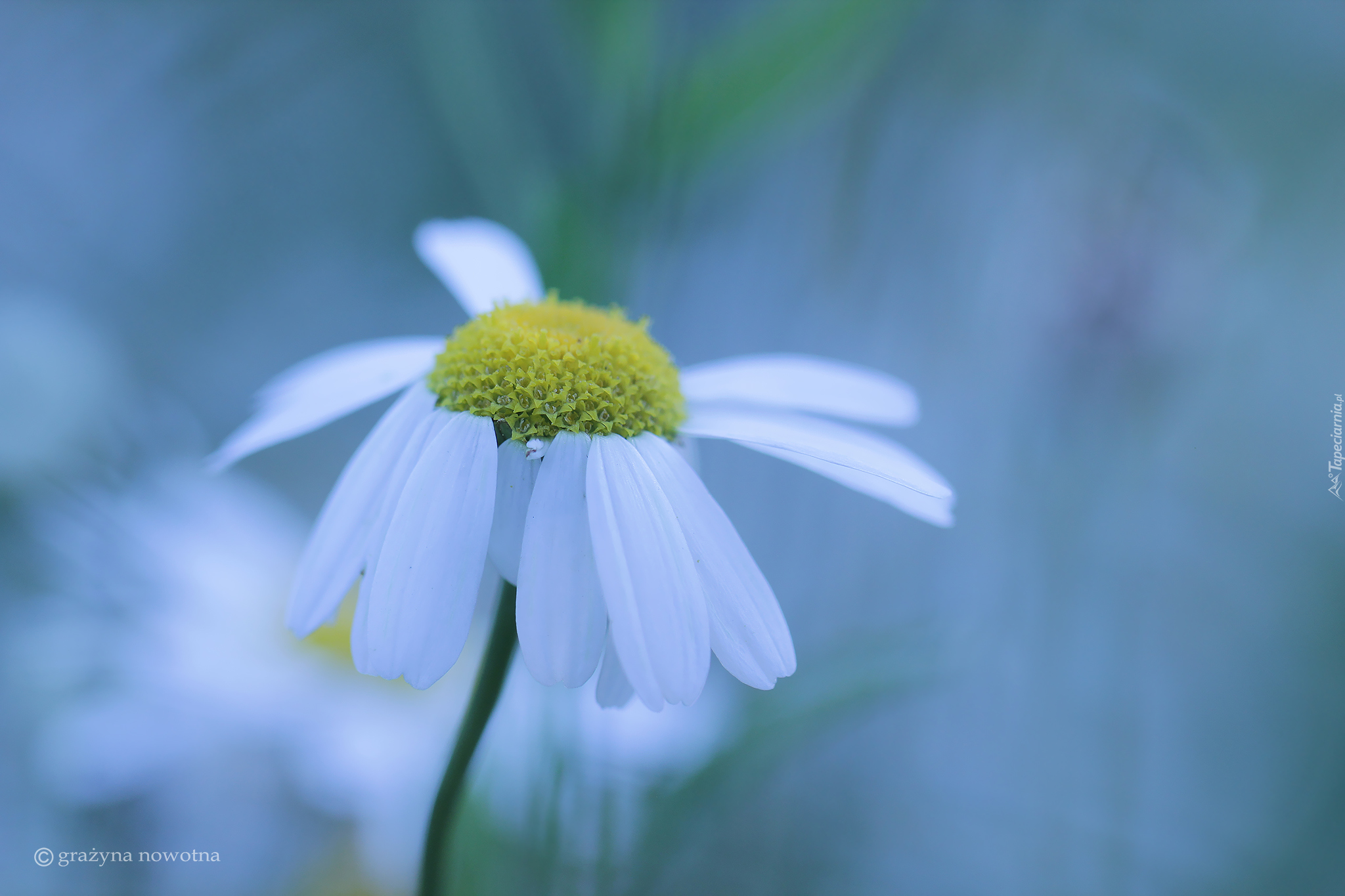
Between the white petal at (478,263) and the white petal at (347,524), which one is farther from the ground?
the white petal at (478,263)

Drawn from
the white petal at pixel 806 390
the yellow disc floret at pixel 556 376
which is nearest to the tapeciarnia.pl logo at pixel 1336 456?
the white petal at pixel 806 390

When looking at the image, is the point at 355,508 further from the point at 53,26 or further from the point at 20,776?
the point at 53,26

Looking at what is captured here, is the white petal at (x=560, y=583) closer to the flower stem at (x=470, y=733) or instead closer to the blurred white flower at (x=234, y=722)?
the flower stem at (x=470, y=733)

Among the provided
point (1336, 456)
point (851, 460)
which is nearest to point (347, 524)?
point (851, 460)

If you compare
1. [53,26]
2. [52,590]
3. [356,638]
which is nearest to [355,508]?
[356,638]

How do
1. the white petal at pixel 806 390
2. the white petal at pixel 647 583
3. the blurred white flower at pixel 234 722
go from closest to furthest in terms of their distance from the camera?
the white petal at pixel 647 583
the white petal at pixel 806 390
the blurred white flower at pixel 234 722

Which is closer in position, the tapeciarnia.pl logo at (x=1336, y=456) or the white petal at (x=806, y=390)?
the white petal at (x=806, y=390)

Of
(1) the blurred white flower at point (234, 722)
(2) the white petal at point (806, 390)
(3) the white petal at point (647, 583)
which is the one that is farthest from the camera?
(1) the blurred white flower at point (234, 722)

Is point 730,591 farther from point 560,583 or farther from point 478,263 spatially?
point 478,263
